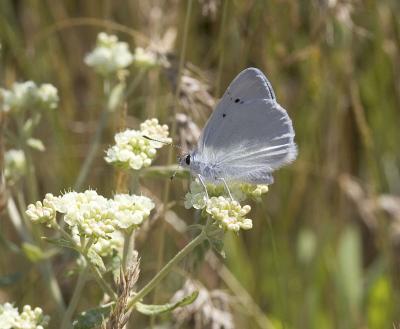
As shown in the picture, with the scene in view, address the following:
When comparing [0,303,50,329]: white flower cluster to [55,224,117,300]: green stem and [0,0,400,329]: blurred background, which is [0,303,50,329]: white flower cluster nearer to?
[55,224,117,300]: green stem

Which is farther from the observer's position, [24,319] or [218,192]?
[218,192]

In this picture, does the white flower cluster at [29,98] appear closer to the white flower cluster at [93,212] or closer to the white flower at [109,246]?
the white flower at [109,246]

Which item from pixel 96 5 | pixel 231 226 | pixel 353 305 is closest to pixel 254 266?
pixel 353 305

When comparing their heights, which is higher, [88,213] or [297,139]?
[88,213]

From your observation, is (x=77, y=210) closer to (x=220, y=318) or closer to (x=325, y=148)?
(x=220, y=318)

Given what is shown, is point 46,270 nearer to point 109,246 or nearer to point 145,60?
point 109,246

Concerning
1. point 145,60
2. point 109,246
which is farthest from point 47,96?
point 109,246

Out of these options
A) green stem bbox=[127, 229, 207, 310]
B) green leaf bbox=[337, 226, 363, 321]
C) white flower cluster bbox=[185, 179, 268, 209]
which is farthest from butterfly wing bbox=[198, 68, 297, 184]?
green leaf bbox=[337, 226, 363, 321]

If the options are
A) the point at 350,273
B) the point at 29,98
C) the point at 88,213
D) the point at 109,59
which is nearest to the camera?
the point at 88,213
